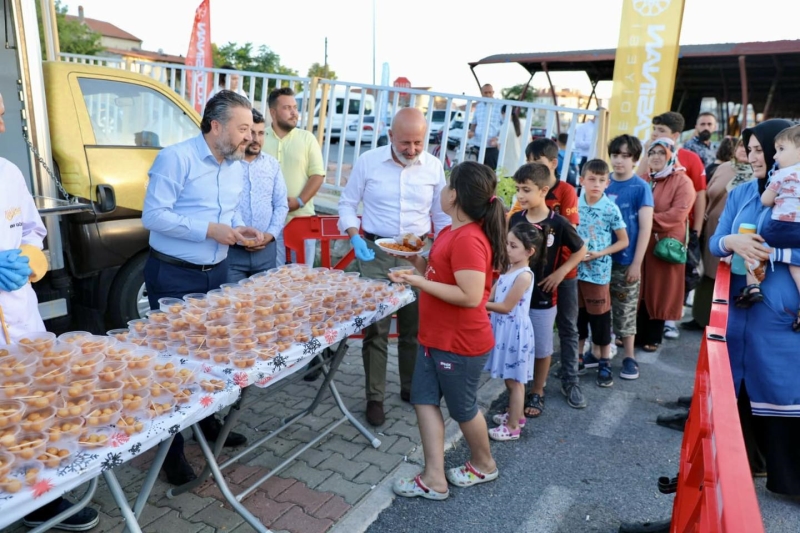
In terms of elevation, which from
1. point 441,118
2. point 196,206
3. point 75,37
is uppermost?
point 75,37

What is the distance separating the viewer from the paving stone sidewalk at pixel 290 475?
259 centimetres

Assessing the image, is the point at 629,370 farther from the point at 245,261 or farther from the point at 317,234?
the point at 245,261

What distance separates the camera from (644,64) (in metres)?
6.12

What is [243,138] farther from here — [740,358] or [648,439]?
[648,439]

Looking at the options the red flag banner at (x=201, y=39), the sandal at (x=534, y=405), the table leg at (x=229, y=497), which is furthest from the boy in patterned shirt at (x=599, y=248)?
the red flag banner at (x=201, y=39)

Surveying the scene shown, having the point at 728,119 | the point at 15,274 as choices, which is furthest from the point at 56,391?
the point at 728,119

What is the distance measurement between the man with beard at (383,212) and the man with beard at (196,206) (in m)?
0.85

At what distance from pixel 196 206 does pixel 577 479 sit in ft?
8.47

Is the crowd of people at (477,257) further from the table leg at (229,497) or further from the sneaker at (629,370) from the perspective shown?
the table leg at (229,497)

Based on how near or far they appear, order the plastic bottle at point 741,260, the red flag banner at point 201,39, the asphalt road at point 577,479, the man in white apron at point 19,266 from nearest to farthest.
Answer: the man in white apron at point 19,266 → the asphalt road at point 577,479 → the plastic bottle at point 741,260 → the red flag banner at point 201,39

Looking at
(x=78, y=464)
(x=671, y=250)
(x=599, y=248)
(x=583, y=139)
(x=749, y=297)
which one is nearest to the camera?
(x=78, y=464)

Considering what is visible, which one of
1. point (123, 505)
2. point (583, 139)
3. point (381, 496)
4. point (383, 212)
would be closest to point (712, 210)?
point (383, 212)

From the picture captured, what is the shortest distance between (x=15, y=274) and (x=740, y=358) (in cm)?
337

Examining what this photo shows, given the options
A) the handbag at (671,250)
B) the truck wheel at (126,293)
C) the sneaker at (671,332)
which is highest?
the handbag at (671,250)
